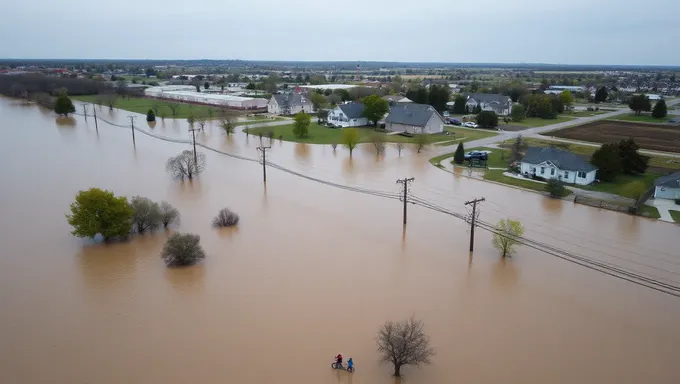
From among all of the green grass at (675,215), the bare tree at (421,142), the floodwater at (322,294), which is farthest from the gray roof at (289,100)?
the green grass at (675,215)

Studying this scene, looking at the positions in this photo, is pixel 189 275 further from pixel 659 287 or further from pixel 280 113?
pixel 280 113

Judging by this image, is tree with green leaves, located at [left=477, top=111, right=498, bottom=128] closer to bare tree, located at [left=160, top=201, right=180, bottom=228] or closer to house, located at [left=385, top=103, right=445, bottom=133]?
house, located at [left=385, top=103, right=445, bottom=133]

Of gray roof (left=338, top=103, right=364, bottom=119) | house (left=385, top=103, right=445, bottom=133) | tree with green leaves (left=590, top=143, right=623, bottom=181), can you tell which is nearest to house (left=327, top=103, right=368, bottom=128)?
gray roof (left=338, top=103, right=364, bottom=119)

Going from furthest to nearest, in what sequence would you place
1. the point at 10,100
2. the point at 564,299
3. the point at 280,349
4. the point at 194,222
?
the point at 10,100
the point at 194,222
the point at 564,299
the point at 280,349

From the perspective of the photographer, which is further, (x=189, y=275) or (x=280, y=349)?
(x=189, y=275)

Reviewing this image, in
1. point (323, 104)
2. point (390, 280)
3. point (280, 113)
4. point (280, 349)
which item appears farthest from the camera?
point (323, 104)

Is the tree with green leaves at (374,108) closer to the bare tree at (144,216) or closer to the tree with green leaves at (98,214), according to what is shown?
the bare tree at (144,216)

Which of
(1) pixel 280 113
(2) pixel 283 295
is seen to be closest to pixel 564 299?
(2) pixel 283 295
